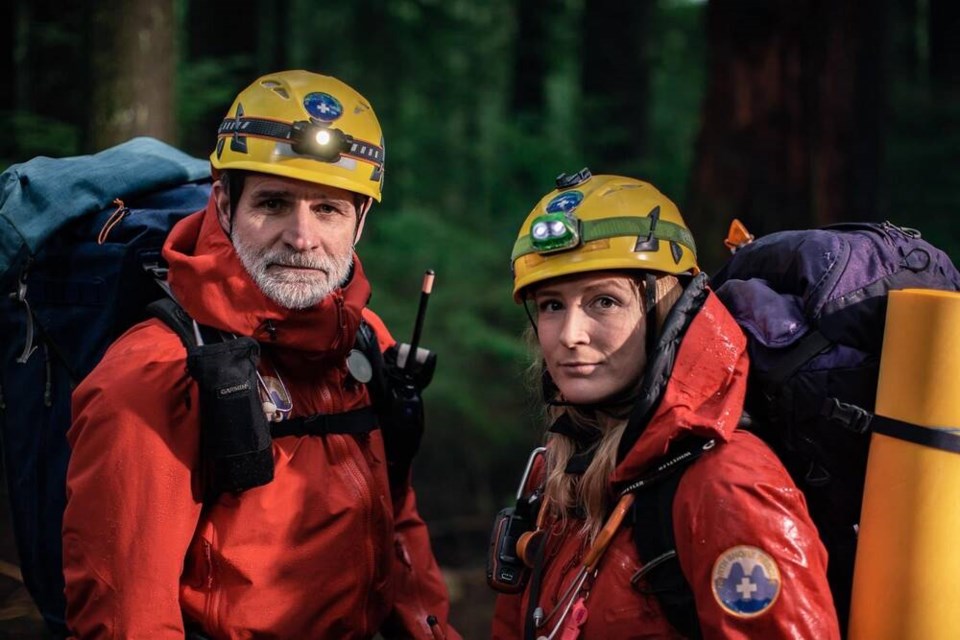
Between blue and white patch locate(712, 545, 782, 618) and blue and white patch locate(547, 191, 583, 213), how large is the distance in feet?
3.67

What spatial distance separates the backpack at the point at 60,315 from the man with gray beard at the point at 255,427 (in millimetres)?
151

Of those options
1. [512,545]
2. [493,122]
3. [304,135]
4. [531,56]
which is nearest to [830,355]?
[512,545]

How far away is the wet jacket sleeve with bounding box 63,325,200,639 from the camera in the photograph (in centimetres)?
312

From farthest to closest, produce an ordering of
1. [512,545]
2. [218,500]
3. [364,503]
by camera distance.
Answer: [364,503] < [512,545] < [218,500]

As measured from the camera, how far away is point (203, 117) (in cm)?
965

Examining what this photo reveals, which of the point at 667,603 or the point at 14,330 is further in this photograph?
the point at 14,330

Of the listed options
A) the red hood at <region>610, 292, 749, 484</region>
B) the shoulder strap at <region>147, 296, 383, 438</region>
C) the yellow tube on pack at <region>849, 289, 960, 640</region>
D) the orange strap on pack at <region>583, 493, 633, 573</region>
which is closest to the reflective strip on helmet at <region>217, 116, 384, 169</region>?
the shoulder strap at <region>147, 296, 383, 438</region>

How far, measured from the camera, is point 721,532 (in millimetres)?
2637

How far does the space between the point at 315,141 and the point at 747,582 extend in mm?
1972

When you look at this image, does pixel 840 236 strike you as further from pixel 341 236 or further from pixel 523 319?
pixel 523 319

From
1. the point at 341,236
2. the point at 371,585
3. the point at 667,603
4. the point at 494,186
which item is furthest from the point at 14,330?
the point at 494,186

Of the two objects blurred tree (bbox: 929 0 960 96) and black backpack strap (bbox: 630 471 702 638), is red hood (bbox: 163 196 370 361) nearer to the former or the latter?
black backpack strap (bbox: 630 471 702 638)

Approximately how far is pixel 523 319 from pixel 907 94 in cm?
600

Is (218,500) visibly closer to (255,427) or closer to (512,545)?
(255,427)
